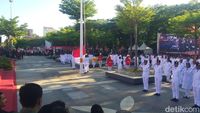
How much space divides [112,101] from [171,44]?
2709 cm

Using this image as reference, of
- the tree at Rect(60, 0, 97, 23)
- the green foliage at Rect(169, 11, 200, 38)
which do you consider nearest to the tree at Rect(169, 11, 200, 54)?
the green foliage at Rect(169, 11, 200, 38)

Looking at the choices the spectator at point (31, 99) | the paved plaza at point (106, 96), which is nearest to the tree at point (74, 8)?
the paved plaza at point (106, 96)

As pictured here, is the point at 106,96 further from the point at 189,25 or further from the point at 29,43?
the point at 29,43

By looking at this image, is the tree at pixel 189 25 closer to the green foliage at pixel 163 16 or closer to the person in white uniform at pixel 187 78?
the green foliage at pixel 163 16

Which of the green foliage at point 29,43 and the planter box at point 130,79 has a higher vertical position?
the green foliage at point 29,43

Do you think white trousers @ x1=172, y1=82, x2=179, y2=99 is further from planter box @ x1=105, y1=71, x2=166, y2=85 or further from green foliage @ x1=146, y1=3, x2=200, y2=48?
green foliage @ x1=146, y1=3, x2=200, y2=48

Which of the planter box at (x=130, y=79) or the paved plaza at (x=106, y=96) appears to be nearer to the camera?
the paved plaza at (x=106, y=96)

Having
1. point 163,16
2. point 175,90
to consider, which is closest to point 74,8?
point 163,16

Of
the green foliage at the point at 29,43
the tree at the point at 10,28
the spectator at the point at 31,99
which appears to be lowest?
the spectator at the point at 31,99

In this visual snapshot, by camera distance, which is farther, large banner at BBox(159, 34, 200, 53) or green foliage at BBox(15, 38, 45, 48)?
green foliage at BBox(15, 38, 45, 48)

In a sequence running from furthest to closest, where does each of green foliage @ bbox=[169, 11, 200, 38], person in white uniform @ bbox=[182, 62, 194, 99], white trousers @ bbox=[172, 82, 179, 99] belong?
1. green foliage @ bbox=[169, 11, 200, 38]
2. person in white uniform @ bbox=[182, 62, 194, 99]
3. white trousers @ bbox=[172, 82, 179, 99]

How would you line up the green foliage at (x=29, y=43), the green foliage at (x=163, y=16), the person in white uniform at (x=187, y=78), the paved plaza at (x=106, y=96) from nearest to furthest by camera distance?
the paved plaza at (x=106, y=96) → the person in white uniform at (x=187, y=78) → the green foliage at (x=163, y=16) → the green foliage at (x=29, y=43)

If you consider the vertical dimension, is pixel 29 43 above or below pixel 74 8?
below

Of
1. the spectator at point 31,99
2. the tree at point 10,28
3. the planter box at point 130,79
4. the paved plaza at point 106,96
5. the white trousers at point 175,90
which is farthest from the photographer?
the tree at point 10,28
